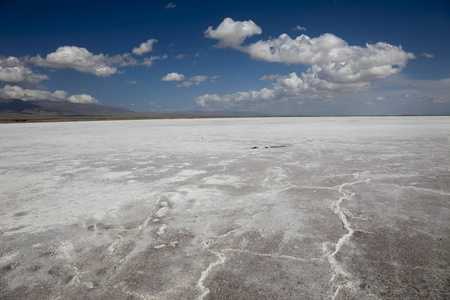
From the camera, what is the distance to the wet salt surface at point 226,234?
1826 mm

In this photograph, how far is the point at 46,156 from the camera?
277 inches

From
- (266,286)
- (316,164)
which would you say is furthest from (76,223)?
(316,164)

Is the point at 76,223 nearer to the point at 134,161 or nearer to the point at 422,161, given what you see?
the point at 134,161

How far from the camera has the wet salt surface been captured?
1826mm

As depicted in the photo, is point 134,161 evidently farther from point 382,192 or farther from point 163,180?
point 382,192

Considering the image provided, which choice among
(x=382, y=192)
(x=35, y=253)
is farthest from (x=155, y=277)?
(x=382, y=192)

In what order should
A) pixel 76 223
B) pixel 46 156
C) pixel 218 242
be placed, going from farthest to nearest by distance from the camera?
pixel 46 156, pixel 76 223, pixel 218 242

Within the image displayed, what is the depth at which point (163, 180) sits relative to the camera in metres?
4.54

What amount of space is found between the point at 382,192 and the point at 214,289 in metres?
3.13

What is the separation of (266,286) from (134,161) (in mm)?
5194

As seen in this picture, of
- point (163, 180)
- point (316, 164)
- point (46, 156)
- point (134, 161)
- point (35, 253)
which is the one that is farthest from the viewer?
point (46, 156)

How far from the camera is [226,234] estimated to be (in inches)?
101

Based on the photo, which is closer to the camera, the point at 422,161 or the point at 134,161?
the point at 422,161

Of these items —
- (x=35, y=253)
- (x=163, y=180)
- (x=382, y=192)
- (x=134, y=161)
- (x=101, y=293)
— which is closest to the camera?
(x=101, y=293)
